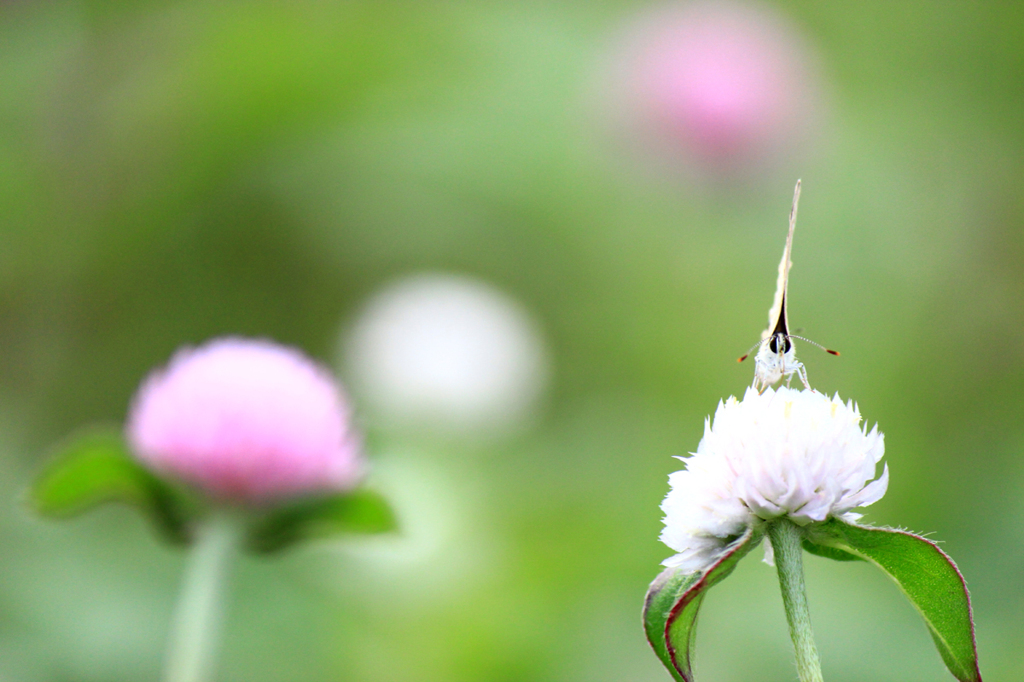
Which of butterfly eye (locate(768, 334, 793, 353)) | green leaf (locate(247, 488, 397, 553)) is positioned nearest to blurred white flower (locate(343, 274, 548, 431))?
green leaf (locate(247, 488, 397, 553))

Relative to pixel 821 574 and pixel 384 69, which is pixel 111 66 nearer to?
pixel 384 69

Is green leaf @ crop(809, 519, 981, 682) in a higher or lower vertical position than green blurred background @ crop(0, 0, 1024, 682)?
lower

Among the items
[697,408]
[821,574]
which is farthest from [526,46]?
[821,574]

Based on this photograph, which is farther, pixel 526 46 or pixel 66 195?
pixel 526 46

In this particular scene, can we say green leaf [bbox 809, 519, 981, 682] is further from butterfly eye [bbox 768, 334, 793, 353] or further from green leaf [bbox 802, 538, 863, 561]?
butterfly eye [bbox 768, 334, 793, 353]

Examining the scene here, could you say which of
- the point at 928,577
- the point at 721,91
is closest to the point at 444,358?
the point at 721,91

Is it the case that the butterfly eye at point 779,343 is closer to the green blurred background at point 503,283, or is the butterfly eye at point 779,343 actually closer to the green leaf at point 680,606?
the green leaf at point 680,606
